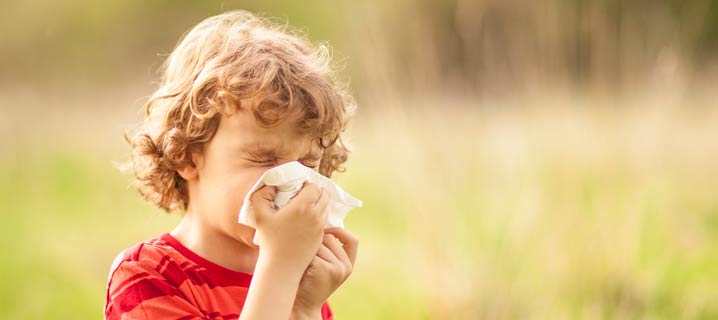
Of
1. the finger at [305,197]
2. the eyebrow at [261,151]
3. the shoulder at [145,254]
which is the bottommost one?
the shoulder at [145,254]

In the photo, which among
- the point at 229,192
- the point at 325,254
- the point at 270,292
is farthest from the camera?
the point at 325,254

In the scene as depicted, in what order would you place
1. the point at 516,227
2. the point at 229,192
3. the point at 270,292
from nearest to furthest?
the point at 270,292 → the point at 229,192 → the point at 516,227

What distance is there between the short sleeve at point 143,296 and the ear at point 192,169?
10.4 inches

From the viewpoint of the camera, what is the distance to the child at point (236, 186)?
6.82 feet

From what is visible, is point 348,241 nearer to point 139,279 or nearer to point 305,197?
point 305,197

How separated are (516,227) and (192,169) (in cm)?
244

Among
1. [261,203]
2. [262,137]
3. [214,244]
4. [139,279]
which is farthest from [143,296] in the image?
[262,137]

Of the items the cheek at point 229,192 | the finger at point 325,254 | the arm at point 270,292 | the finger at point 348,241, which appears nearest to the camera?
the arm at point 270,292

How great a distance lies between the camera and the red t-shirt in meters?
2.09

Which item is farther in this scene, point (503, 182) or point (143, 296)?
point (503, 182)

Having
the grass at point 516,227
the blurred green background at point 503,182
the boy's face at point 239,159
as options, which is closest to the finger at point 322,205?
the boy's face at point 239,159

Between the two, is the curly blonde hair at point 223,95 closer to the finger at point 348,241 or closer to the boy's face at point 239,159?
the boy's face at point 239,159

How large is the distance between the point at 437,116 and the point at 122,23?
638 centimetres

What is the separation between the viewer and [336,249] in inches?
90.3
